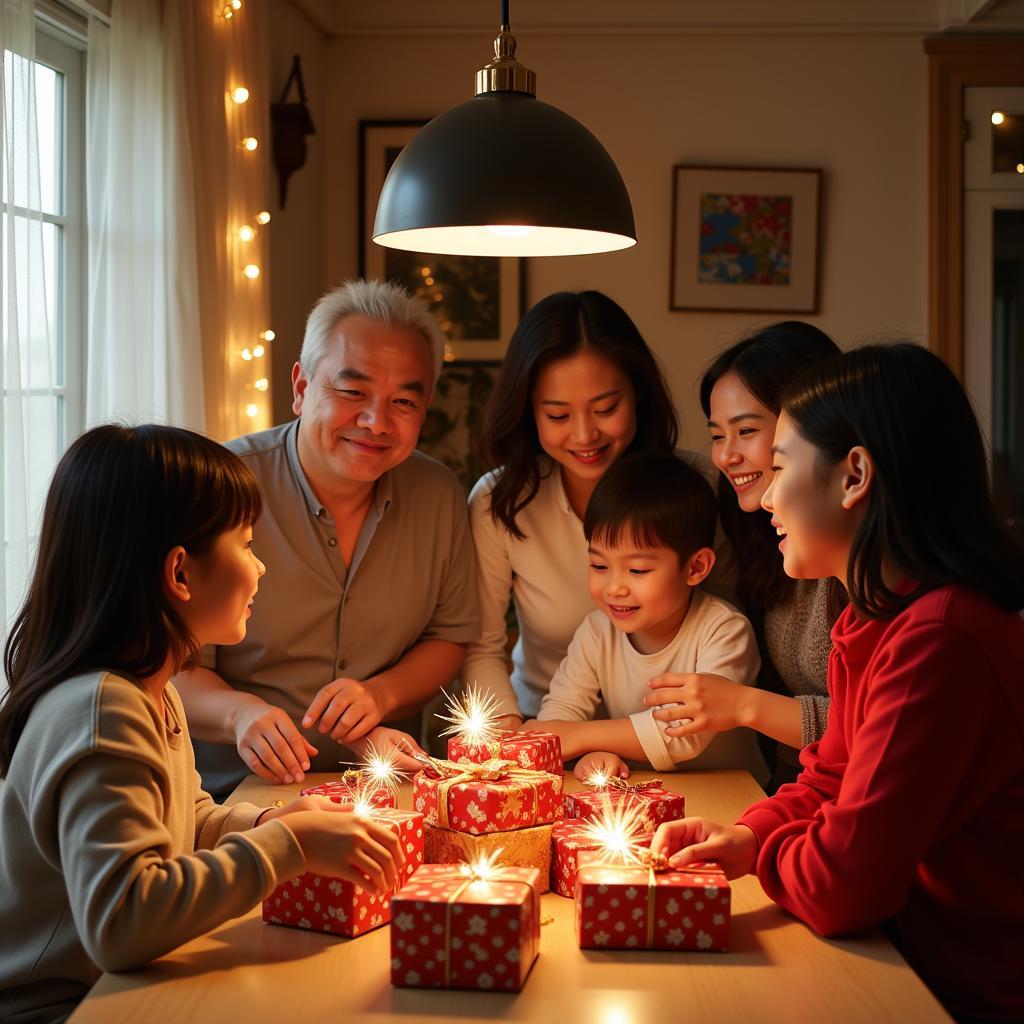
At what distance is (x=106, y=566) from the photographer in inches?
55.3

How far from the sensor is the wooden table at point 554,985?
1165mm

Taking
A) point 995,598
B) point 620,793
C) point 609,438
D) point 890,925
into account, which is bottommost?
point 890,925

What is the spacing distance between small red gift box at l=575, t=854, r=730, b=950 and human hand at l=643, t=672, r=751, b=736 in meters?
0.67

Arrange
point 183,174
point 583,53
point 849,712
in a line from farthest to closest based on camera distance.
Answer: point 583,53 < point 183,174 < point 849,712

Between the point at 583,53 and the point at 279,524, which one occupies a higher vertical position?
the point at 583,53

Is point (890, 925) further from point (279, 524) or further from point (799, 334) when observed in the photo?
point (279, 524)

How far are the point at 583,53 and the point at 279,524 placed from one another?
3.15 metres

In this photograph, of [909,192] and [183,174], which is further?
[909,192]

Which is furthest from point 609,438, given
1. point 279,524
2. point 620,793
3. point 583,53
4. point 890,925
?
point 583,53

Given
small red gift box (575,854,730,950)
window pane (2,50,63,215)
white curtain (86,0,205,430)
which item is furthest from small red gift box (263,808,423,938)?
white curtain (86,0,205,430)

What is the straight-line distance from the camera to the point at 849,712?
1.54 m

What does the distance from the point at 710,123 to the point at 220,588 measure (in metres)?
3.83

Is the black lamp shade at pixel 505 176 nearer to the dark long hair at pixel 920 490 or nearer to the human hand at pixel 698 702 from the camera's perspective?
the dark long hair at pixel 920 490

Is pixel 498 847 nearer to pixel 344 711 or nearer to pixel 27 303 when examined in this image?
pixel 344 711
